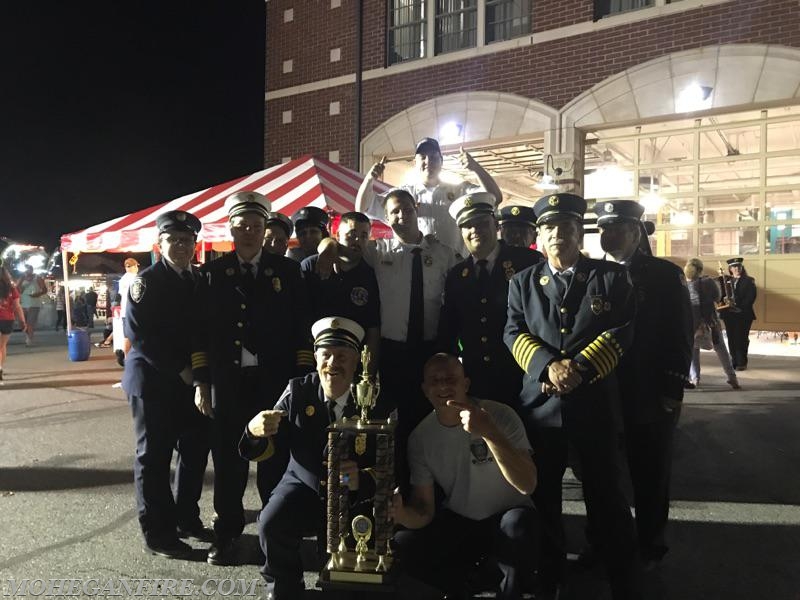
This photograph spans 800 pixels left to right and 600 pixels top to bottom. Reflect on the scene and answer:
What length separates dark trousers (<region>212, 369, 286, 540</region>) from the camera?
330cm

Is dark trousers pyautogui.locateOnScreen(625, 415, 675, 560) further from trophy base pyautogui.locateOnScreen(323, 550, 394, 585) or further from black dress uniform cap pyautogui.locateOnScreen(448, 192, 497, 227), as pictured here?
Answer: trophy base pyautogui.locateOnScreen(323, 550, 394, 585)

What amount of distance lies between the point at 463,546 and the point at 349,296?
5.30ft

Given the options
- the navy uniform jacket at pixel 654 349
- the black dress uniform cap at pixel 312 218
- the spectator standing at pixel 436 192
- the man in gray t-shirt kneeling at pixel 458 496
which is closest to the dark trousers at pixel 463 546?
the man in gray t-shirt kneeling at pixel 458 496

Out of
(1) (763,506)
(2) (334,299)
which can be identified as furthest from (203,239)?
(1) (763,506)

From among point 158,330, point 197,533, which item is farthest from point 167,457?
point 158,330

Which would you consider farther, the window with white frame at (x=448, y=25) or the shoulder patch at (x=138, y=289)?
the window with white frame at (x=448, y=25)

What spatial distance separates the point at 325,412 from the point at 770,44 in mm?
9388

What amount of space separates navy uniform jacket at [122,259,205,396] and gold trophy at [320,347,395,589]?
1.35 metres

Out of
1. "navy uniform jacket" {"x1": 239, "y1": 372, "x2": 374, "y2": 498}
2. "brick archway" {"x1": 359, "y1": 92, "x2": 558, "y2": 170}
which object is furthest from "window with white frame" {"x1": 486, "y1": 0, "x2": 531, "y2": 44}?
"navy uniform jacket" {"x1": 239, "y1": 372, "x2": 374, "y2": 498}

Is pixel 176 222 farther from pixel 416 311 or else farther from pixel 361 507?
pixel 361 507

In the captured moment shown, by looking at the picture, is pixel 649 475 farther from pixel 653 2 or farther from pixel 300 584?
pixel 653 2

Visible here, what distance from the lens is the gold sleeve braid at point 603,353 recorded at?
2.77 metres

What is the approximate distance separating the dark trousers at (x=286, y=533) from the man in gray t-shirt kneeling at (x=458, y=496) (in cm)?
44

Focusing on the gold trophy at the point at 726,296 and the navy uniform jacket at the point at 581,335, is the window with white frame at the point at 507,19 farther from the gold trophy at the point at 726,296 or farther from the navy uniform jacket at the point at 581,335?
the navy uniform jacket at the point at 581,335
